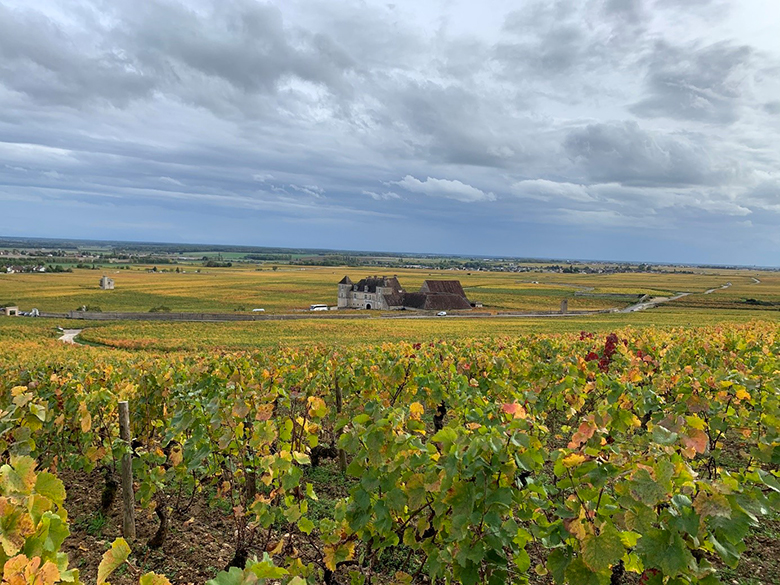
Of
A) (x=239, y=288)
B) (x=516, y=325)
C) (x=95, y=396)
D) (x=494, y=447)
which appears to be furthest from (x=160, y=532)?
(x=239, y=288)

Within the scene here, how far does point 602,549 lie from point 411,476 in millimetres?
1467

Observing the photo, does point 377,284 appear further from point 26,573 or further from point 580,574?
point 26,573

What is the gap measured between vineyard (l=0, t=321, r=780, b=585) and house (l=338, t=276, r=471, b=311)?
223 feet

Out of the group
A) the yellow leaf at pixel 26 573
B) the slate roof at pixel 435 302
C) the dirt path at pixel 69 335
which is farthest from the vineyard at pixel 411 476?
the slate roof at pixel 435 302

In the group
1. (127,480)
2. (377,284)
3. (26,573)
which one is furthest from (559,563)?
(377,284)

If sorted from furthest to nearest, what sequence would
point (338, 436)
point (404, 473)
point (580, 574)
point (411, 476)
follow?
point (338, 436) → point (404, 473) → point (411, 476) → point (580, 574)

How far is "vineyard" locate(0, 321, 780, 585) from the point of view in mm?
2951

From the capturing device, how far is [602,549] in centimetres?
294

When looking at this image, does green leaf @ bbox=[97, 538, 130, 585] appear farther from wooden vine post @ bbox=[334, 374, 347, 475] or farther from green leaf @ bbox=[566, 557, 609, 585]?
wooden vine post @ bbox=[334, 374, 347, 475]

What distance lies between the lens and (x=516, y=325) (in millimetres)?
55594

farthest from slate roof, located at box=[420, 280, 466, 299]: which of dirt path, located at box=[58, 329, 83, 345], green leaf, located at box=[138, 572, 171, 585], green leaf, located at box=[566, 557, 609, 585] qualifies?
green leaf, located at box=[138, 572, 171, 585]

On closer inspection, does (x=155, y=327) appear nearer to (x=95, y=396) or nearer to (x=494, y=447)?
(x=95, y=396)

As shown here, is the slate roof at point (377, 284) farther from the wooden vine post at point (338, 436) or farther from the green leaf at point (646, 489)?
the green leaf at point (646, 489)

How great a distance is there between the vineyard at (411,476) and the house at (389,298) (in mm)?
68044
